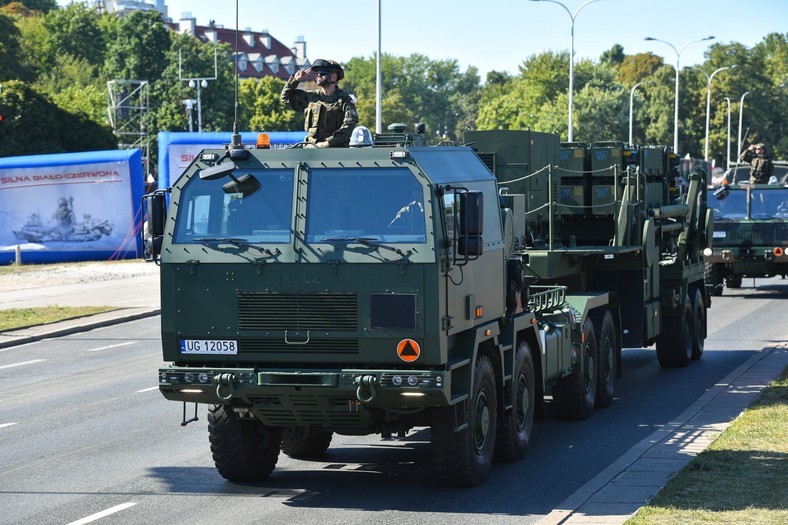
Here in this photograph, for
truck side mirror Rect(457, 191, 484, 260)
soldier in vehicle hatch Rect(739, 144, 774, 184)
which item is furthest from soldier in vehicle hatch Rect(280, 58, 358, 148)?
soldier in vehicle hatch Rect(739, 144, 774, 184)

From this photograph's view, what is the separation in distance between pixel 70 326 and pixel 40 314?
2018 millimetres

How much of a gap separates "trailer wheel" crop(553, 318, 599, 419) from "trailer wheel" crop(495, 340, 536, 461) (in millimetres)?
1558

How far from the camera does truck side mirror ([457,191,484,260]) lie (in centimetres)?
1000

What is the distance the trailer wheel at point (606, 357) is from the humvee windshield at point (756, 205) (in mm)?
14255

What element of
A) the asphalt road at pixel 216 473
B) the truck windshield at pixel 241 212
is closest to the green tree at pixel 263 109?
the asphalt road at pixel 216 473

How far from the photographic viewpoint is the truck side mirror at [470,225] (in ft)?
32.8

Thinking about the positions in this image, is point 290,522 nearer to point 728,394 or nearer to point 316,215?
point 316,215

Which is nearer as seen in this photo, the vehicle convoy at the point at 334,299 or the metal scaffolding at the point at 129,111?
the vehicle convoy at the point at 334,299

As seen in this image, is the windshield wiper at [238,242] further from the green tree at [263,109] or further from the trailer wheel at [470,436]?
the green tree at [263,109]

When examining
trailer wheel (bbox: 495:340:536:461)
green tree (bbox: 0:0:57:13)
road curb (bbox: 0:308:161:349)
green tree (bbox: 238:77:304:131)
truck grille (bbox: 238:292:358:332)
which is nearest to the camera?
truck grille (bbox: 238:292:358:332)

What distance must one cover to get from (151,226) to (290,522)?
2.67 metres

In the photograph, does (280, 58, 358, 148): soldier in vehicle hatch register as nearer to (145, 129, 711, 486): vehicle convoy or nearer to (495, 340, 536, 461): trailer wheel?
(145, 129, 711, 486): vehicle convoy

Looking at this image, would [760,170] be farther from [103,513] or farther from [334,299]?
[103,513]

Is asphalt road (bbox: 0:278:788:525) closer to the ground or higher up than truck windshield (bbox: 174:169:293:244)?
closer to the ground
